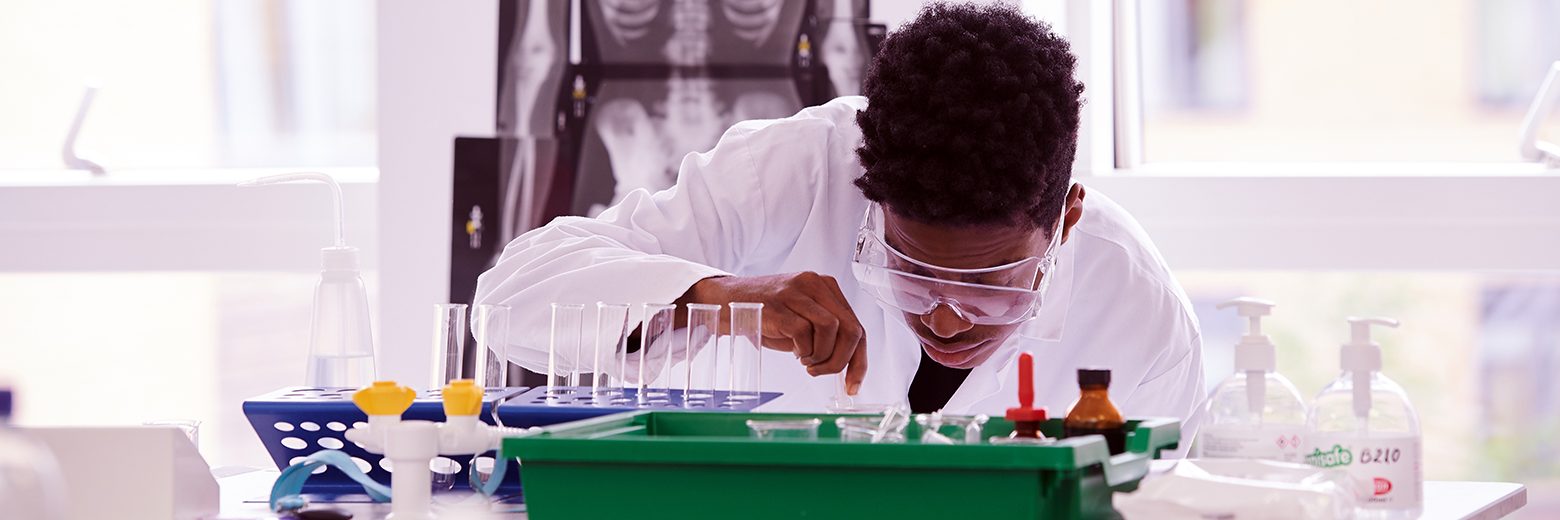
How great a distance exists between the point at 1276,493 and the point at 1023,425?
0.19m

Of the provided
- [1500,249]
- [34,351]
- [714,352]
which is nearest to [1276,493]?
[714,352]

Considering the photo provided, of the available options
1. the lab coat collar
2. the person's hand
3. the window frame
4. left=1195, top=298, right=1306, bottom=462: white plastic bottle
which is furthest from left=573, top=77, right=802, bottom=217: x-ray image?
left=1195, top=298, right=1306, bottom=462: white plastic bottle

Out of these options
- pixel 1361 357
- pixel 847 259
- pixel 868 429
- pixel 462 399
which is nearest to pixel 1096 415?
pixel 868 429

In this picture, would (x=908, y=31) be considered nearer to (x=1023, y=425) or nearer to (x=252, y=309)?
(x=1023, y=425)

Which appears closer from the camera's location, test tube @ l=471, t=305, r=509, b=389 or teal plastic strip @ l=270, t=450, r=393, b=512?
teal plastic strip @ l=270, t=450, r=393, b=512

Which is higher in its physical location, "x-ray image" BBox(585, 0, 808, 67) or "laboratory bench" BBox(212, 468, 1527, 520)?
"x-ray image" BBox(585, 0, 808, 67)

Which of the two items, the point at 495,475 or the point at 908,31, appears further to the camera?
the point at 908,31

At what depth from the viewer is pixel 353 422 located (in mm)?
1352

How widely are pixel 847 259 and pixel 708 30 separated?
1.05m

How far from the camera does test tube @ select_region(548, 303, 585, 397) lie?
59.6 inches

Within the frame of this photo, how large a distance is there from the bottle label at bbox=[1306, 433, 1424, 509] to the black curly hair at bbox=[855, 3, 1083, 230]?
20.2 inches

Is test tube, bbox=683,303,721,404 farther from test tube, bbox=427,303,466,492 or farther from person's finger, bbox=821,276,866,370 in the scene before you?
test tube, bbox=427,303,466,492

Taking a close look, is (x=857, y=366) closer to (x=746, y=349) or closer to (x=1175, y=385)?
(x=746, y=349)

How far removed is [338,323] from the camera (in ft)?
5.69
